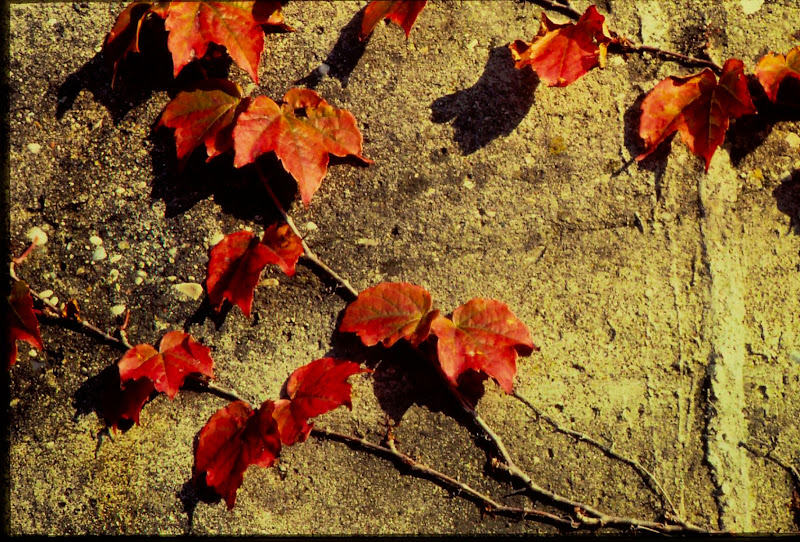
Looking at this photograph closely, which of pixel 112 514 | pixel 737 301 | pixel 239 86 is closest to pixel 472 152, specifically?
pixel 239 86

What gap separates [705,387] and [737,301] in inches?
9.8

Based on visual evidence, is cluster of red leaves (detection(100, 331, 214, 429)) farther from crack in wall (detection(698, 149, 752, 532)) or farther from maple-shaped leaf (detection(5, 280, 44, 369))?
crack in wall (detection(698, 149, 752, 532))

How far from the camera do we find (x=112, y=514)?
1702 mm

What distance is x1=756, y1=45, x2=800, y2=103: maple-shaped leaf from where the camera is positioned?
1.65m

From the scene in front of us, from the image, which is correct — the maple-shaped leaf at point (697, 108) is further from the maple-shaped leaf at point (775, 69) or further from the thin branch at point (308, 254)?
the thin branch at point (308, 254)

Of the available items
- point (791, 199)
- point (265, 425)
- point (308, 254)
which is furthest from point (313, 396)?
point (791, 199)

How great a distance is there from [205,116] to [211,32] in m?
0.21

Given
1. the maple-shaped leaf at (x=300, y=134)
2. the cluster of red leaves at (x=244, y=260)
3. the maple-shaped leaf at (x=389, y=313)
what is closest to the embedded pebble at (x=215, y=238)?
the cluster of red leaves at (x=244, y=260)

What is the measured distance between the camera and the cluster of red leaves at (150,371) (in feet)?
5.42

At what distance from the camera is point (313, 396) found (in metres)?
1.67

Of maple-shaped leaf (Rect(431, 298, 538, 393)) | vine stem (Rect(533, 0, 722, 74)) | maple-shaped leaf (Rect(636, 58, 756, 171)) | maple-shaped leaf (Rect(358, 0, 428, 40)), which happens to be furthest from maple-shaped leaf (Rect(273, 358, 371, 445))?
vine stem (Rect(533, 0, 722, 74))

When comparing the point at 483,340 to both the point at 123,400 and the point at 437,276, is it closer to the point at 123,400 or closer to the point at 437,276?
the point at 437,276

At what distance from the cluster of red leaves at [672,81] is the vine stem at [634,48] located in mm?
52

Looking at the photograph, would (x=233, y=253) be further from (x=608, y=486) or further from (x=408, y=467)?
(x=608, y=486)
